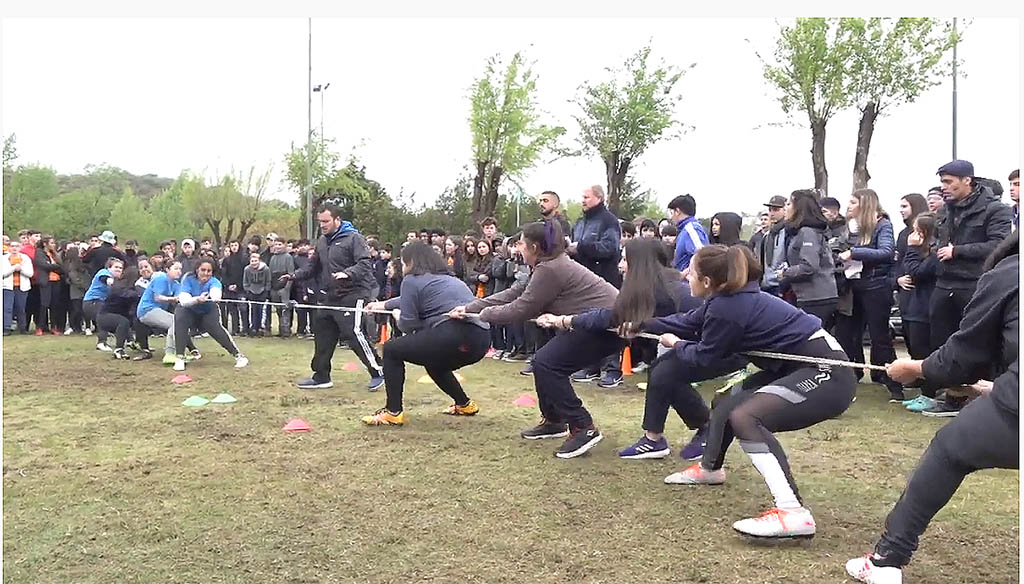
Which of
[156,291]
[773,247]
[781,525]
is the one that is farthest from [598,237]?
[156,291]

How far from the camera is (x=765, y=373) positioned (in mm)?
4793

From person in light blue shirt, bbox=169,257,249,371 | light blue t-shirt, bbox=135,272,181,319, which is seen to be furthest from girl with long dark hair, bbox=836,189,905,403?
light blue t-shirt, bbox=135,272,181,319

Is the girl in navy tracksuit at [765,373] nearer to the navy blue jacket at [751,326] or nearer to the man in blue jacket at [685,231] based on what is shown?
the navy blue jacket at [751,326]

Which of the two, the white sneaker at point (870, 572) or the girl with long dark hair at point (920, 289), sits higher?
the girl with long dark hair at point (920, 289)

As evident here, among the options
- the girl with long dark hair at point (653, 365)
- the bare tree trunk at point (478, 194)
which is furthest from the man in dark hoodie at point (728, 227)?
the bare tree trunk at point (478, 194)

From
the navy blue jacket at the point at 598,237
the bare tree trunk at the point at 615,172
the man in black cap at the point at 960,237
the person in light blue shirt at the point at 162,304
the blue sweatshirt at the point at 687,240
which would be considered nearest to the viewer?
the man in black cap at the point at 960,237

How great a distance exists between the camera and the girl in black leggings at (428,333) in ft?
21.9

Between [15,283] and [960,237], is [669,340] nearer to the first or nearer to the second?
[960,237]

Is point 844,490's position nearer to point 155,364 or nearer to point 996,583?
point 996,583

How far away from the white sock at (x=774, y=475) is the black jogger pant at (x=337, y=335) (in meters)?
5.19

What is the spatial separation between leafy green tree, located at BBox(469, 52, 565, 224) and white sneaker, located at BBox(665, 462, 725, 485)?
93.9ft

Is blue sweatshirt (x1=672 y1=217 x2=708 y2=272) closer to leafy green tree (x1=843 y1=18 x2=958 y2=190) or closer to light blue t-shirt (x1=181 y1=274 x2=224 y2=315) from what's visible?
light blue t-shirt (x1=181 y1=274 x2=224 y2=315)

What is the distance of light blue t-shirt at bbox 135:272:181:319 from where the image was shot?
11.2 metres

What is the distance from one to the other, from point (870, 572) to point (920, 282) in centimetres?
450
